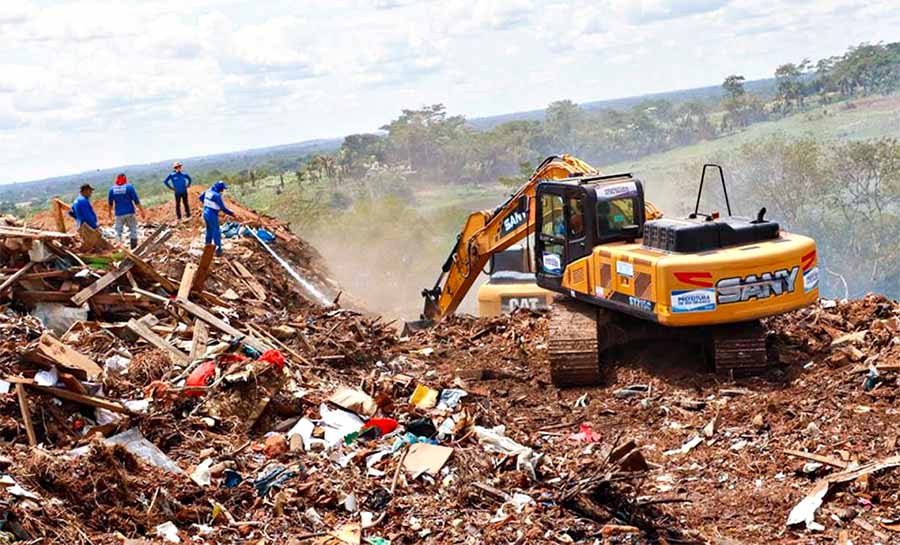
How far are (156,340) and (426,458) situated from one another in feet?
14.3

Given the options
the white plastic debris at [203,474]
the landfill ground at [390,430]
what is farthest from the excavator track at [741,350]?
the white plastic debris at [203,474]

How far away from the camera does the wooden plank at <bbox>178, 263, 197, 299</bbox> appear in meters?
13.6

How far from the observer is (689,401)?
38.9 feet

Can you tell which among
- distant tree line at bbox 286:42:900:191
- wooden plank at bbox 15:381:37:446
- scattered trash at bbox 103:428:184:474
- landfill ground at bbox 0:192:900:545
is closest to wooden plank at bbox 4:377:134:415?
landfill ground at bbox 0:192:900:545

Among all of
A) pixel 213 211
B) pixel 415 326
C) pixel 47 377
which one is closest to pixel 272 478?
pixel 47 377

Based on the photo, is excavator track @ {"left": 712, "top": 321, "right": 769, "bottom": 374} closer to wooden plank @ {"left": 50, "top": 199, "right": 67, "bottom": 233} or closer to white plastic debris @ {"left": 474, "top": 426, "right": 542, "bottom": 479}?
white plastic debris @ {"left": 474, "top": 426, "right": 542, "bottom": 479}

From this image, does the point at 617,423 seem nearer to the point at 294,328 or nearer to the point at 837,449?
the point at 837,449

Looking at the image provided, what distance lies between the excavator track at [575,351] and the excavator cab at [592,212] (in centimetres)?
77

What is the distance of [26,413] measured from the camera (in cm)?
921

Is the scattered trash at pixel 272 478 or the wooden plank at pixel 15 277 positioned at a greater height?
the wooden plank at pixel 15 277

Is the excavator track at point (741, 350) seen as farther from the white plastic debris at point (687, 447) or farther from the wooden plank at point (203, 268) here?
the wooden plank at point (203, 268)

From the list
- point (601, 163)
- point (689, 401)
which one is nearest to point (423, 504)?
point (689, 401)

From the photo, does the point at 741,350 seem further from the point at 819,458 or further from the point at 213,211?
the point at 213,211

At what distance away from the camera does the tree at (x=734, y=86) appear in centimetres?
6744
